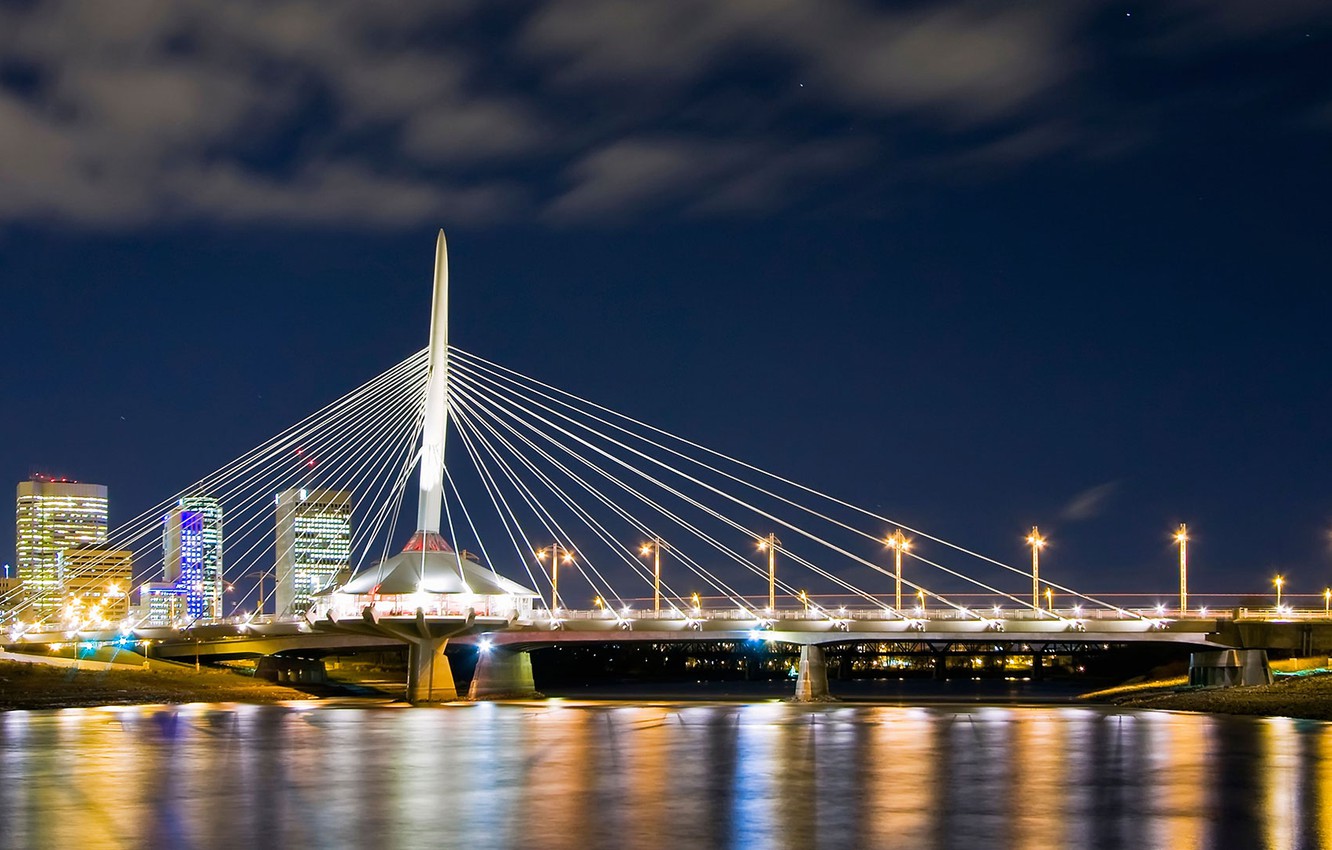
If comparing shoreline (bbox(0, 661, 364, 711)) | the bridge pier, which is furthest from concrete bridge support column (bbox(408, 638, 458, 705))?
shoreline (bbox(0, 661, 364, 711))

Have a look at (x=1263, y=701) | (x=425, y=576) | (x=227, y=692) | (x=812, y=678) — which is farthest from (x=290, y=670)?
(x=1263, y=701)

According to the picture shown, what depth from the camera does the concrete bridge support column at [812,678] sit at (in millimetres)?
79750

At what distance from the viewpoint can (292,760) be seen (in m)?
31.9

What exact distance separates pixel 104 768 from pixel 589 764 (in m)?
9.91

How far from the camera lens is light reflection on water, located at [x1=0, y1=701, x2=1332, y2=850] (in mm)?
19516

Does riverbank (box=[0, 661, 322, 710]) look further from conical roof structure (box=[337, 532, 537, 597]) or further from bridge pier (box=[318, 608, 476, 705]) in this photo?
conical roof structure (box=[337, 532, 537, 597])

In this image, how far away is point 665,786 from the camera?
26.0 metres

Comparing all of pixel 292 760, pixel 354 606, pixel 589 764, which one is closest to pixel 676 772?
pixel 589 764

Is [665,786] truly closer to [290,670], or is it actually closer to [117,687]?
[117,687]

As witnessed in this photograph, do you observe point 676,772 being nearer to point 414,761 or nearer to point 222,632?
point 414,761

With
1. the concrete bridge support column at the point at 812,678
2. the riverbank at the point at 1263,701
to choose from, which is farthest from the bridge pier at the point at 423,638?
the riverbank at the point at 1263,701

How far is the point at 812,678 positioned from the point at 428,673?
2133 cm

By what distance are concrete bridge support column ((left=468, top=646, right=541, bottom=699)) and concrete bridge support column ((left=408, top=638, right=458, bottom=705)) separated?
8178 millimetres

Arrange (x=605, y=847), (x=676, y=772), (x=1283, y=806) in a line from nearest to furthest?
(x=605, y=847), (x=1283, y=806), (x=676, y=772)
